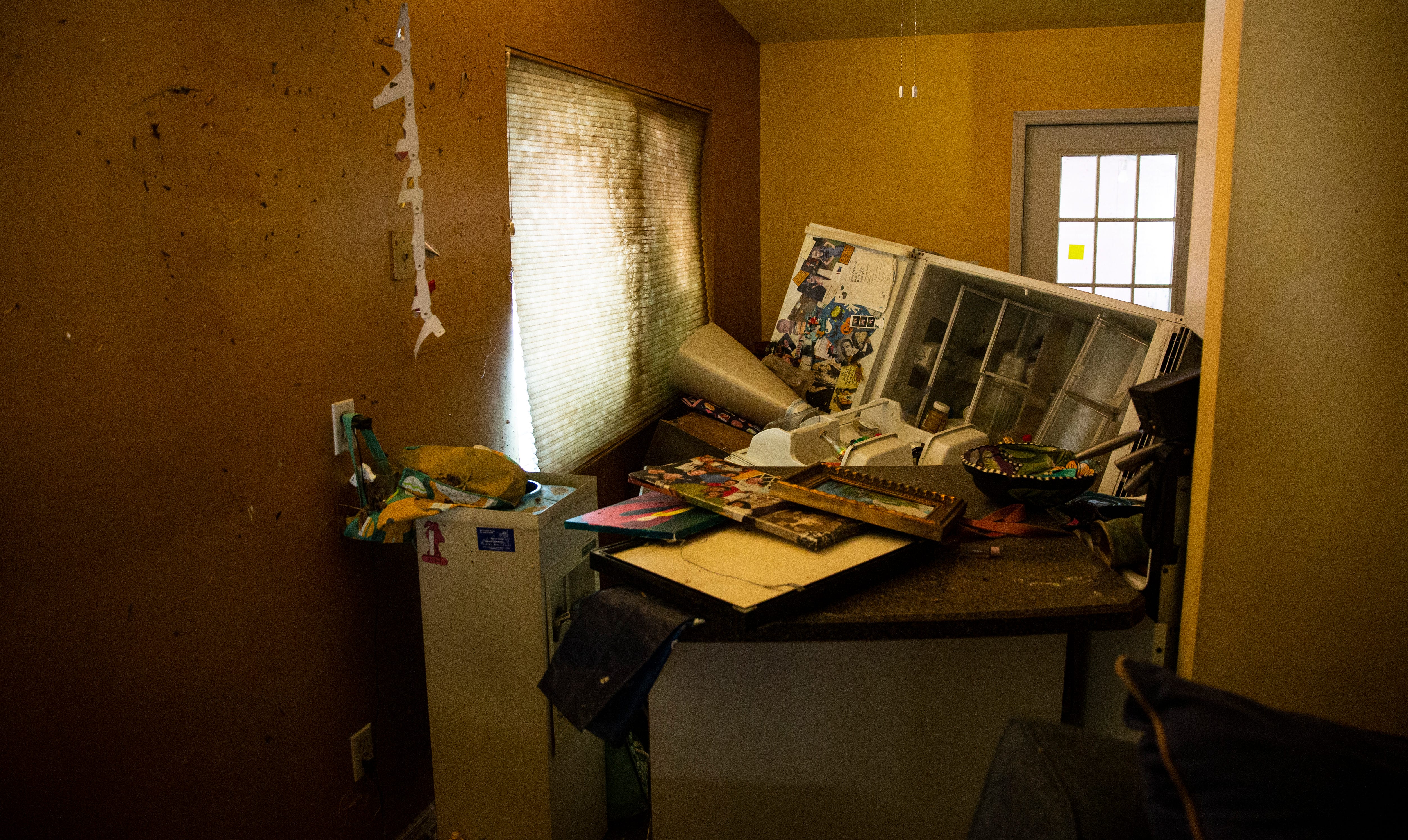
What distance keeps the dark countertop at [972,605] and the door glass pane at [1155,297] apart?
11.8 feet

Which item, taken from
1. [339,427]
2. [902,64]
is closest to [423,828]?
[339,427]

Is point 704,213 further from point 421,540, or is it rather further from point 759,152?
point 421,540

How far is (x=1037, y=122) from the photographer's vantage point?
14.7 ft

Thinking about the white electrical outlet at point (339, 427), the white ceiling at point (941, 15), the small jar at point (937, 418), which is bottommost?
the small jar at point (937, 418)

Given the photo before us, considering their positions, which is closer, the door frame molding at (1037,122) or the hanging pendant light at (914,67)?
the door frame molding at (1037,122)

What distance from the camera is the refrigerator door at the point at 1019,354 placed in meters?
2.67

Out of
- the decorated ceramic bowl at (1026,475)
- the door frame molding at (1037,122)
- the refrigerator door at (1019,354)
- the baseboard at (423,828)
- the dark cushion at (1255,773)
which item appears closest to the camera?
the dark cushion at (1255,773)

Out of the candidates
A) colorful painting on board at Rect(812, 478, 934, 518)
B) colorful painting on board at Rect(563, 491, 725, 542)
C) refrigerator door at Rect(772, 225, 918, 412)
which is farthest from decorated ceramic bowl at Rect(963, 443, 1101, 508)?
refrigerator door at Rect(772, 225, 918, 412)

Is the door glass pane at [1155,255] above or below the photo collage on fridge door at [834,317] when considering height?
above

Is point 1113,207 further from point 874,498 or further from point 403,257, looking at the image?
point 403,257

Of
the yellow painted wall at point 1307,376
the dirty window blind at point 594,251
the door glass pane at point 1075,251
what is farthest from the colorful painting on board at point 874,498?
the door glass pane at point 1075,251

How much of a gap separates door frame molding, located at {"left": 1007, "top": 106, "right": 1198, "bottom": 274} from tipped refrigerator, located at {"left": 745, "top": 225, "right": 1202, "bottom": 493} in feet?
4.69

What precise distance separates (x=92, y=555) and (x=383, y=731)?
87 centimetres

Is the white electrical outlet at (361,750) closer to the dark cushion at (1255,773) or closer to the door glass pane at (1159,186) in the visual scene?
the dark cushion at (1255,773)
